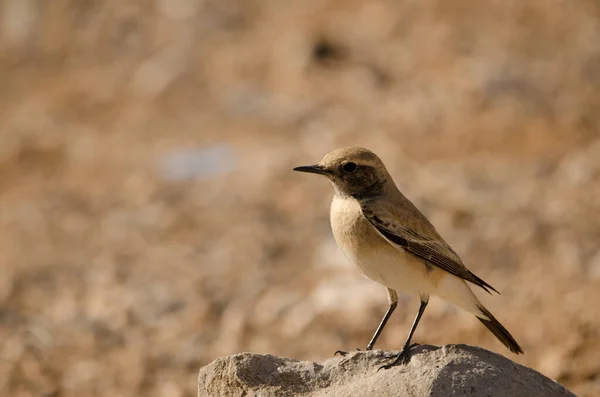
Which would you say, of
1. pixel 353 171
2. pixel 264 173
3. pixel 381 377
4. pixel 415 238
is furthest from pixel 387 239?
pixel 264 173

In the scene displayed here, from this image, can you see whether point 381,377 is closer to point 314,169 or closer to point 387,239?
point 387,239

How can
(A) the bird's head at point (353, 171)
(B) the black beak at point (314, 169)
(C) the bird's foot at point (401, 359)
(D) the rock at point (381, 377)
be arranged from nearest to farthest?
(D) the rock at point (381, 377) → (C) the bird's foot at point (401, 359) → (B) the black beak at point (314, 169) → (A) the bird's head at point (353, 171)

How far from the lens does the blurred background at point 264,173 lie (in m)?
12.4

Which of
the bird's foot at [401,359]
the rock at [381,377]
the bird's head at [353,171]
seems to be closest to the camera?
the rock at [381,377]

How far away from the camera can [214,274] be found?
47.1 ft

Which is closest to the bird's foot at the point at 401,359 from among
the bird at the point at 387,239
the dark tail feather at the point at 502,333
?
the bird at the point at 387,239

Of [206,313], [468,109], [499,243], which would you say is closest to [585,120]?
[468,109]

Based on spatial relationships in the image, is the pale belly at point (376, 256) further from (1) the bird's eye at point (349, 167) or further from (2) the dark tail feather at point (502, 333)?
(2) the dark tail feather at point (502, 333)

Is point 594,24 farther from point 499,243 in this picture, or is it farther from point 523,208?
point 499,243

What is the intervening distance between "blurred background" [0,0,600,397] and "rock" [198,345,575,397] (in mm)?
3635

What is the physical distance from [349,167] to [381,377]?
6.27ft

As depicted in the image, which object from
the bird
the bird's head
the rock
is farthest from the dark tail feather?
the bird's head

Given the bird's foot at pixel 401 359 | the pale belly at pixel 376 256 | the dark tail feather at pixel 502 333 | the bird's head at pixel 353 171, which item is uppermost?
the bird's head at pixel 353 171

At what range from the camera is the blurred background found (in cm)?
1245
